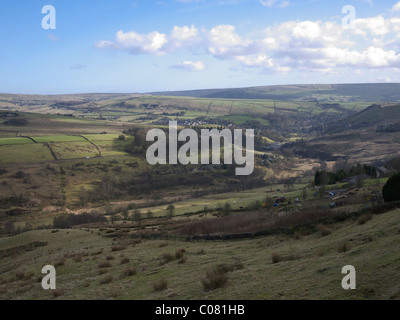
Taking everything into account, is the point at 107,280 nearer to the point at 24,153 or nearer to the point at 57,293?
the point at 57,293

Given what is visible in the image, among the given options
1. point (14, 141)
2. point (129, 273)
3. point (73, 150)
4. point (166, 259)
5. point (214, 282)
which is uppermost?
point (14, 141)

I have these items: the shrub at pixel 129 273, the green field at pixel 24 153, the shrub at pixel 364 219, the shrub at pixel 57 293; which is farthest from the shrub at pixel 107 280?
the green field at pixel 24 153

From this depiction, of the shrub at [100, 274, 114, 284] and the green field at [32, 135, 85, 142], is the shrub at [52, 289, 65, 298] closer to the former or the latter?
the shrub at [100, 274, 114, 284]

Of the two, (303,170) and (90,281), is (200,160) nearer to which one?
A: (303,170)

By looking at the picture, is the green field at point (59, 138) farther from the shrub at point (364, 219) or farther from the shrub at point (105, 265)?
the shrub at point (364, 219)

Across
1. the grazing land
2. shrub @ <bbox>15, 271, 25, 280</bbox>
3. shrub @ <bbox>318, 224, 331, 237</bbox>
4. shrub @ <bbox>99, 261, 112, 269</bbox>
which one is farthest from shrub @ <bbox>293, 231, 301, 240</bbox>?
shrub @ <bbox>15, 271, 25, 280</bbox>

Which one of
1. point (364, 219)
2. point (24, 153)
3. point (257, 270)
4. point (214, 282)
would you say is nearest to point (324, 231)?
point (364, 219)

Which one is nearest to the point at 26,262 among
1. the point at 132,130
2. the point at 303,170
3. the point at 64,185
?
the point at 64,185

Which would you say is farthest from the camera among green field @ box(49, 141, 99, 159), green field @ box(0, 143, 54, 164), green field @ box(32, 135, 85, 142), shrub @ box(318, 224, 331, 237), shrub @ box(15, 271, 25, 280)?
green field @ box(32, 135, 85, 142)
